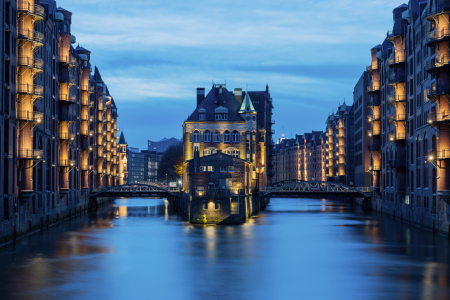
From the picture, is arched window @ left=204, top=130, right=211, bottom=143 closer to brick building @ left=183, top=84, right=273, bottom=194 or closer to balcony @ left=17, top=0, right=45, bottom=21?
brick building @ left=183, top=84, right=273, bottom=194

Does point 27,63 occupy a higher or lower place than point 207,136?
higher

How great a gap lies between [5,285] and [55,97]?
48288 mm

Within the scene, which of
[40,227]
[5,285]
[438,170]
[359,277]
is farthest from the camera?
[40,227]

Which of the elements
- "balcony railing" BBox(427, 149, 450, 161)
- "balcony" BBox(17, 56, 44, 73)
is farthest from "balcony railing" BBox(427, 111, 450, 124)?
"balcony" BBox(17, 56, 44, 73)

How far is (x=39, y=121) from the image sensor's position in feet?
206

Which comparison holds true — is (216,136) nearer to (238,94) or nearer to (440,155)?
(238,94)

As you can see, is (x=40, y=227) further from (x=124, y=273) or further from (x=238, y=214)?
(x=124, y=273)

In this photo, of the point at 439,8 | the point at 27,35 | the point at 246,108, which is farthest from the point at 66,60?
the point at 439,8

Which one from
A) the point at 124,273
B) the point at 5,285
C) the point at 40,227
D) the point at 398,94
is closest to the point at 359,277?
the point at 124,273

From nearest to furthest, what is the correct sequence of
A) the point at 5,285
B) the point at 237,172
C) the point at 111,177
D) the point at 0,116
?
the point at 5,285, the point at 0,116, the point at 237,172, the point at 111,177

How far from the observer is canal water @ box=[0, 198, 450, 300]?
36688mm

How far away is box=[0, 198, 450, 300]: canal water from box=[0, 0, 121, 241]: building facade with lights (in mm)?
4194

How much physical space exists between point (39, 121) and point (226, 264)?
2586cm

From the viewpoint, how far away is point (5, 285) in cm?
3762
